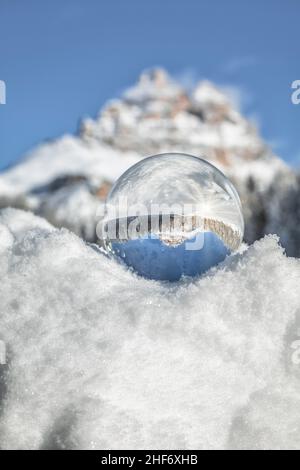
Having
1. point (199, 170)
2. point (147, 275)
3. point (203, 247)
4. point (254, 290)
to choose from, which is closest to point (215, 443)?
point (254, 290)

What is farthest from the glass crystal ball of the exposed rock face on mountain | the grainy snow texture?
the exposed rock face on mountain

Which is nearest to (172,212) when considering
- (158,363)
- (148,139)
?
(158,363)

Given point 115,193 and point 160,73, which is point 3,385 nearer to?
point 115,193

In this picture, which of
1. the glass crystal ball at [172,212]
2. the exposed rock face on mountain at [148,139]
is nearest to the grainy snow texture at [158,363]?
the glass crystal ball at [172,212]

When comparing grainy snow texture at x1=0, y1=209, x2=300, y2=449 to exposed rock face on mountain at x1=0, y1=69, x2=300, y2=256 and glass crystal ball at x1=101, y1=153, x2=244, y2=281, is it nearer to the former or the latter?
glass crystal ball at x1=101, y1=153, x2=244, y2=281

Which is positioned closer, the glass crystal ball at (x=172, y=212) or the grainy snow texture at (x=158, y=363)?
the grainy snow texture at (x=158, y=363)

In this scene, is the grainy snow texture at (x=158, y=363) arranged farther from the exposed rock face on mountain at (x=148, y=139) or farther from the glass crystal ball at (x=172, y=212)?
the exposed rock face on mountain at (x=148, y=139)
